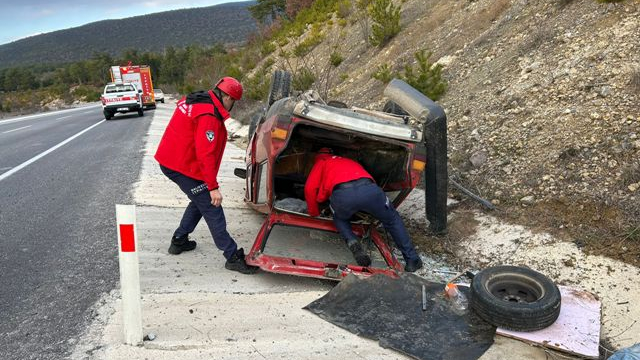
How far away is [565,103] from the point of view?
6555 millimetres

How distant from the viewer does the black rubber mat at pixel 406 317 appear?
3607mm

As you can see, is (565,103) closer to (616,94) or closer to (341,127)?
(616,94)

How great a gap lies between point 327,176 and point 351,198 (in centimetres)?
35

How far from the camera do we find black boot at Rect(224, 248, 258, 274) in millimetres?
4734

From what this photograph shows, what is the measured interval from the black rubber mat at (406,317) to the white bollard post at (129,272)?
138 cm

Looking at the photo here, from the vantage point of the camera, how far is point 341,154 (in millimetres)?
5797

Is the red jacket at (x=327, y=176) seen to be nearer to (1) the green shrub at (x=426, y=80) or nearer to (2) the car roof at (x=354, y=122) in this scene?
(2) the car roof at (x=354, y=122)

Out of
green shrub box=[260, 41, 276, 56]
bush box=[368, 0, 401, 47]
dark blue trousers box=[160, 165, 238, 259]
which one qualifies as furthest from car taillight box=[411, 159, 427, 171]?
green shrub box=[260, 41, 276, 56]

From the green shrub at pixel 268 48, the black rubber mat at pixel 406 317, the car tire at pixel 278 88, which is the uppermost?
the green shrub at pixel 268 48

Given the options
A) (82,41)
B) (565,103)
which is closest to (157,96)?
(565,103)

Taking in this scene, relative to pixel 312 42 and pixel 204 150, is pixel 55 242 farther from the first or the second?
Answer: pixel 312 42

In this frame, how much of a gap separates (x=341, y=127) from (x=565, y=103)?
12.4ft

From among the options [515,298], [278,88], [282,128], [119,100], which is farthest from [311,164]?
[119,100]

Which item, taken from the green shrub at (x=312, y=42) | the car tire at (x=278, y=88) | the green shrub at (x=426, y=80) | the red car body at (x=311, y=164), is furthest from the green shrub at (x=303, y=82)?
the red car body at (x=311, y=164)
